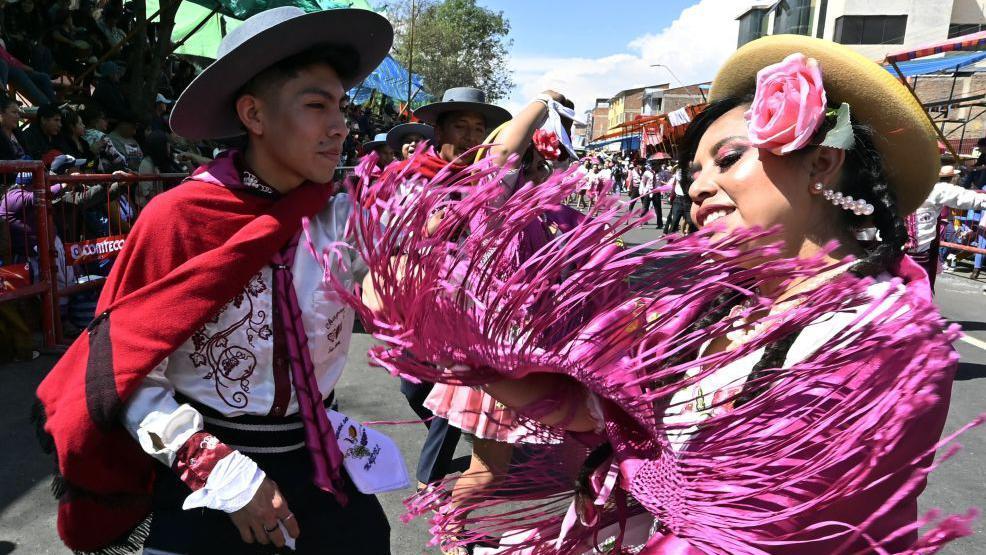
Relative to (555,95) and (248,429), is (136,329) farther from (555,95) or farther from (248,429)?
(555,95)

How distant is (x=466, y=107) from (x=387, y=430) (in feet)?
6.31

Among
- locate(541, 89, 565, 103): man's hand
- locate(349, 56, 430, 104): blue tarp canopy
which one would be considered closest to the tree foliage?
locate(349, 56, 430, 104): blue tarp canopy

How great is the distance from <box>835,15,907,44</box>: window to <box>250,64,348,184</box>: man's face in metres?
46.3

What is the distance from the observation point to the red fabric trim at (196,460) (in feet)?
4.40

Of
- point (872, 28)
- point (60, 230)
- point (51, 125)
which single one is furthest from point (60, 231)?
point (872, 28)

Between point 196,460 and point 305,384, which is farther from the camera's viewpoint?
point 305,384

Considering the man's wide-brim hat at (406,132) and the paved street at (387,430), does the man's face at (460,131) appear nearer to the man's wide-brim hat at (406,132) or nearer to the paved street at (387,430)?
the paved street at (387,430)

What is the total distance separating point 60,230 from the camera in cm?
549

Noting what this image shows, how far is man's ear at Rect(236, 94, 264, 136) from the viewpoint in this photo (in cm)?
165

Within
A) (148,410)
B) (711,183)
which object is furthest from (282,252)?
(711,183)

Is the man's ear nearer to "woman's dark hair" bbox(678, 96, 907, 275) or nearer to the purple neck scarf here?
the purple neck scarf

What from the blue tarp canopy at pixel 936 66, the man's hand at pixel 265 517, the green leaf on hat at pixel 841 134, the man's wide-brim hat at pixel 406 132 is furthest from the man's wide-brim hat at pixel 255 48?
the blue tarp canopy at pixel 936 66

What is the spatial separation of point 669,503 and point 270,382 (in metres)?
1.00

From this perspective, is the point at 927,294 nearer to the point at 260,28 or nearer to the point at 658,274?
the point at 658,274
